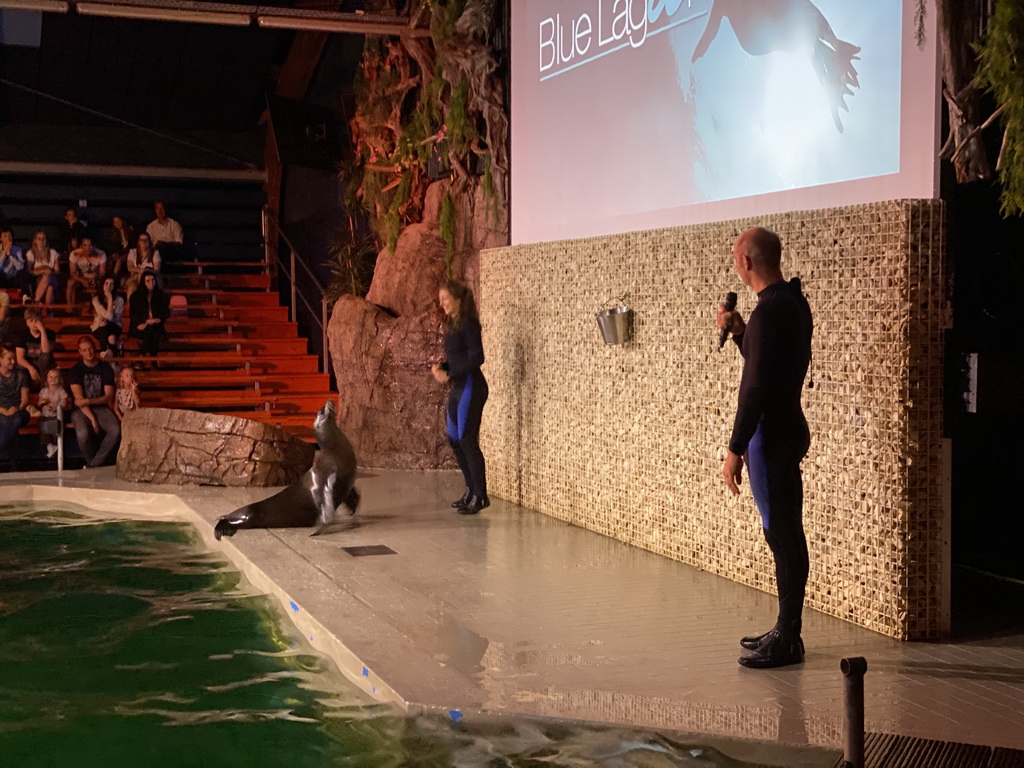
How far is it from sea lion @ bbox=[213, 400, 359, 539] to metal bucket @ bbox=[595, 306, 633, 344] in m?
1.98

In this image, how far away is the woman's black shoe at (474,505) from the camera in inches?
347

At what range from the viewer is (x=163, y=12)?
396 inches

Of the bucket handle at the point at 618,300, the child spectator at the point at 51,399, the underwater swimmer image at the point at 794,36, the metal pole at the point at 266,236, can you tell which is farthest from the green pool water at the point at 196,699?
the metal pole at the point at 266,236

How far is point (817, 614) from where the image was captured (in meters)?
5.80

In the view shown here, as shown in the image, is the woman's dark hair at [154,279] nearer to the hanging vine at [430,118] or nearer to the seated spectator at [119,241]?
the seated spectator at [119,241]

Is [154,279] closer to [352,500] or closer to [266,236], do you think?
[266,236]

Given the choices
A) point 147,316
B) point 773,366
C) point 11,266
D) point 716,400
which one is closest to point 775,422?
point 773,366

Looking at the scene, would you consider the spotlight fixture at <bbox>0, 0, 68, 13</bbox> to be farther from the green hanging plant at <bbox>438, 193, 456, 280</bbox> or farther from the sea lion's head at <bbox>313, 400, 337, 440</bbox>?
the sea lion's head at <bbox>313, 400, 337, 440</bbox>

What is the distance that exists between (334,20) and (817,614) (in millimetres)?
7565

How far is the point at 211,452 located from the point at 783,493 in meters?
6.54

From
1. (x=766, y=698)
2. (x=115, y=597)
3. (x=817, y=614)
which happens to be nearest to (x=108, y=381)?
(x=115, y=597)

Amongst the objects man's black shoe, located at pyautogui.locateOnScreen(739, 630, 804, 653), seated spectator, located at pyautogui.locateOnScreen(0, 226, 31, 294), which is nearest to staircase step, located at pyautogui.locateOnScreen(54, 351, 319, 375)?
seated spectator, located at pyautogui.locateOnScreen(0, 226, 31, 294)

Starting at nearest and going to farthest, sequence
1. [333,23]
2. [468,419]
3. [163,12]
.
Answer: [468,419] → [163,12] → [333,23]

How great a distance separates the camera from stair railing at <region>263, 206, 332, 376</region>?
1532 centimetres
